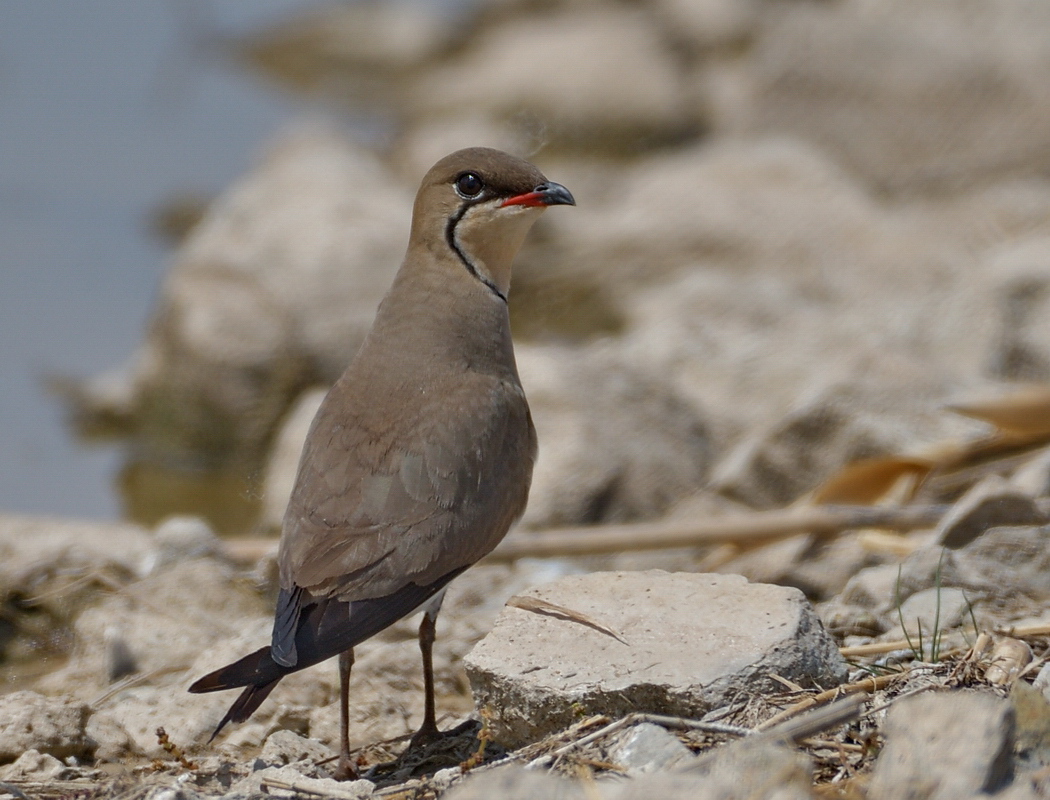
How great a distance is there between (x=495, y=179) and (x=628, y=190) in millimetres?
6962

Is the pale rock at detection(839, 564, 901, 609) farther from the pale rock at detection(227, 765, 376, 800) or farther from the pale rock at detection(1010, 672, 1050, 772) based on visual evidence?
the pale rock at detection(227, 765, 376, 800)

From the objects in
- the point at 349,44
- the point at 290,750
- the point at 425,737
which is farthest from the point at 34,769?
the point at 349,44

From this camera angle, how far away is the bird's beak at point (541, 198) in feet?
13.6

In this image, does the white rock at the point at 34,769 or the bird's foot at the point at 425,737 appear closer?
the white rock at the point at 34,769

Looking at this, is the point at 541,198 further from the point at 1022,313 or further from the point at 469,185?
the point at 1022,313

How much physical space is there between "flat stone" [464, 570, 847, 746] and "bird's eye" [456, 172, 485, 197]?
1.31 meters

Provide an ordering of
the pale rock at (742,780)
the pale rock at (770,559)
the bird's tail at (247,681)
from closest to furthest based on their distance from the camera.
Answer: the pale rock at (742,780) → the bird's tail at (247,681) → the pale rock at (770,559)

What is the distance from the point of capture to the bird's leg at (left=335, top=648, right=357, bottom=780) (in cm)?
349

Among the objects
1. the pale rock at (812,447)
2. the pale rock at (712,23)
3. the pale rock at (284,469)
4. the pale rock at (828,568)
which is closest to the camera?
the pale rock at (828,568)

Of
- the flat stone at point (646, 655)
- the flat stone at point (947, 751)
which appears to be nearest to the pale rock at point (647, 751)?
the flat stone at point (646, 655)

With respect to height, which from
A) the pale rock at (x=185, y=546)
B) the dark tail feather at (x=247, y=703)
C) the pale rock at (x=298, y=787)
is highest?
the pale rock at (x=185, y=546)

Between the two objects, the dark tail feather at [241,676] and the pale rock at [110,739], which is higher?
the dark tail feather at [241,676]

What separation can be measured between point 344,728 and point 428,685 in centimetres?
30

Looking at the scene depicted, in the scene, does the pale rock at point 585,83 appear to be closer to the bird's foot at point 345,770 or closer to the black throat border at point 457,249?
the black throat border at point 457,249
